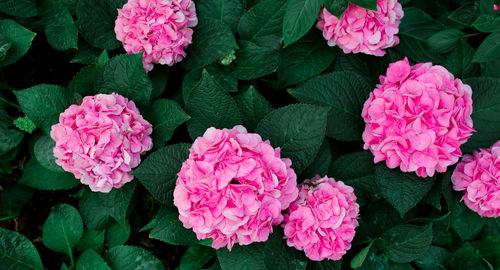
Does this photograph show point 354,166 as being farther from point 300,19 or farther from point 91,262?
point 91,262

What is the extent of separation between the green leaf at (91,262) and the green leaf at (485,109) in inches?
54.5

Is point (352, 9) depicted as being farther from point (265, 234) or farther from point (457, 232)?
point (457, 232)

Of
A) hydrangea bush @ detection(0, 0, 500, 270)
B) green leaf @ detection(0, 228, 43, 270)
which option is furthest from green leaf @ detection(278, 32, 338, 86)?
green leaf @ detection(0, 228, 43, 270)

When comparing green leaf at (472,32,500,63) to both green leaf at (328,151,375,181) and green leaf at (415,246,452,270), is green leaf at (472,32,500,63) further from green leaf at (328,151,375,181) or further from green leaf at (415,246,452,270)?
green leaf at (415,246,452,270)

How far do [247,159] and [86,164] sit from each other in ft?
1.71

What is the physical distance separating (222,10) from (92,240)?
3.43ft

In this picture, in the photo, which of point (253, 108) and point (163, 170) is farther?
point (253, 108)

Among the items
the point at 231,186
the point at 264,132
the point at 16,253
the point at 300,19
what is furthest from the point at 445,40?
the point at 16,253

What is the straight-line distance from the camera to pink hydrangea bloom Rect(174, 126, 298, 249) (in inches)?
40.9

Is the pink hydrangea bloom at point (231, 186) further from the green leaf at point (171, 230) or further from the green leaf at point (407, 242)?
the green leaf at point (407, 242)

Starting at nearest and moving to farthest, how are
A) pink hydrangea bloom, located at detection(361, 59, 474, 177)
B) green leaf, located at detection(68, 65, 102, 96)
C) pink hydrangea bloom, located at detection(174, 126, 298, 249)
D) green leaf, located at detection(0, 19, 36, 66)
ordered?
pink hydrangea bloom, located at detection(174, 126, 298, 249), pink hydrangea bloom, located at detection(361, 59, 474, 177), green leaf, located at detection(68, 65, 102, 96), green leaf, located at detection(0, 19, 36, 66)

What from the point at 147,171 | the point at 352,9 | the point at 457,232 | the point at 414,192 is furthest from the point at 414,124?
the point at 147,171

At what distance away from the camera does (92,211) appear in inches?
61.9

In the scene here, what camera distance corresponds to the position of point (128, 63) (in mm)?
1351
